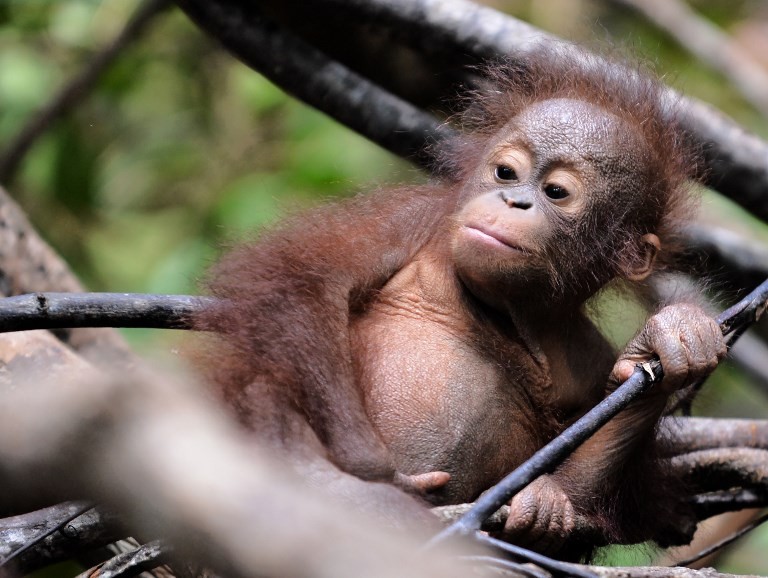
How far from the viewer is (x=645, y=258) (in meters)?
2.59

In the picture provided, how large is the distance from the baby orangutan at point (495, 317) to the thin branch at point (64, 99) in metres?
2.47

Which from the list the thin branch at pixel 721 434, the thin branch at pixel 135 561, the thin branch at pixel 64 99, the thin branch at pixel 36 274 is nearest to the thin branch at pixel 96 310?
the thin branch at pixel 135 561

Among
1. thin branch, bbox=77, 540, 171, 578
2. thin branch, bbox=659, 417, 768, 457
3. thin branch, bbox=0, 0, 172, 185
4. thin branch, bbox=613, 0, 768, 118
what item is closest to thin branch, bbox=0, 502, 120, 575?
thin branch, bbox=77, 540, 171, 578

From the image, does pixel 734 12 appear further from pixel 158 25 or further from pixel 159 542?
pixel 159 542

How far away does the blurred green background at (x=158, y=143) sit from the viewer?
4.91m

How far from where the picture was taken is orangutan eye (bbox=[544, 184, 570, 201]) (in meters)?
2.44

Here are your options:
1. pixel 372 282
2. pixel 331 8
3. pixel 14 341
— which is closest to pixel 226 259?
pixel 372 282

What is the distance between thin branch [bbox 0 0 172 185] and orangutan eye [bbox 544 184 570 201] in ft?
9.07

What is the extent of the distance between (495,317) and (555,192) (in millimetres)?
346

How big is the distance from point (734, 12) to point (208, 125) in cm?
406

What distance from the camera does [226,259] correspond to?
2387 millimetres

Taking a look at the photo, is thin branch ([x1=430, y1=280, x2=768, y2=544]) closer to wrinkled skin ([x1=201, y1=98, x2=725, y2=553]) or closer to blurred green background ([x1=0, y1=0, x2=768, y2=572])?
wrinkled skin ([x1=201, y1=98, x2=725, y2=553])

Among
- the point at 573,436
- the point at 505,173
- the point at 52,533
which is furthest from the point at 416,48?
the point at 52,533

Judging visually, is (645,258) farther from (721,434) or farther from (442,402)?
(721,434)
